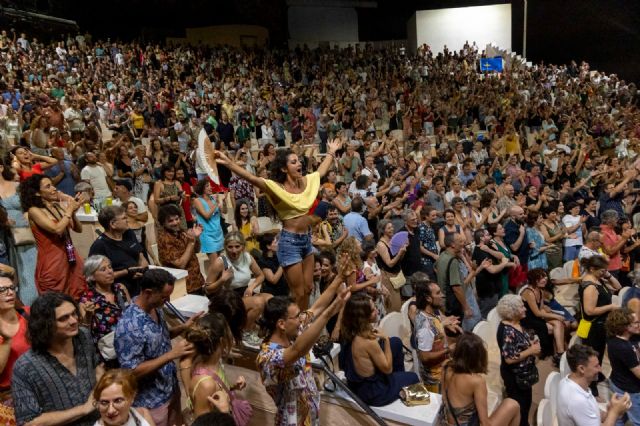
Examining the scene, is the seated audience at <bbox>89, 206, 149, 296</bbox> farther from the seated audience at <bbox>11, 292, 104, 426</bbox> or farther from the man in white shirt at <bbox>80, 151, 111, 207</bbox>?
the man in white shirt at <bbox>80, 151, 111, 207</bbox>

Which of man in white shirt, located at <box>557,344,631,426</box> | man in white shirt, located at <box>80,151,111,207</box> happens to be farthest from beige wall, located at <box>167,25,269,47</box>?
man in white shirt, located at <box>557,344,631,426</box>

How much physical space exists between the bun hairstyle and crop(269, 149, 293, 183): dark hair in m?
1.12

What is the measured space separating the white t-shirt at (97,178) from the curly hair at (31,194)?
276 cm

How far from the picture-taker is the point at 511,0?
24750 mm

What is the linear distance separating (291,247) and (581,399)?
1970 mm

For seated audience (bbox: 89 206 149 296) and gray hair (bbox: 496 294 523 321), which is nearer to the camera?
seated audience (bbox: 89 206 149 296)

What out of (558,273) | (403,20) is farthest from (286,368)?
(403,20)

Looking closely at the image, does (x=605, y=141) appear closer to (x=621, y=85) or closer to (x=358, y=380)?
(x=621, y=85)

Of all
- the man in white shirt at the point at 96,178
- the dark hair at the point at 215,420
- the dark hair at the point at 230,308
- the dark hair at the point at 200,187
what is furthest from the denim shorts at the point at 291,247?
the man in white shirt at the point at 96,178

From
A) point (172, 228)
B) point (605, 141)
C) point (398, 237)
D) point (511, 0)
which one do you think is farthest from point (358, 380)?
point (511, 0)

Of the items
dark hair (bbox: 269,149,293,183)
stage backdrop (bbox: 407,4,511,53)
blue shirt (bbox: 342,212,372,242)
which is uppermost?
stage backdrop (bbox: 407,4,511,53)

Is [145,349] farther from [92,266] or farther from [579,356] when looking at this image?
[579,356]

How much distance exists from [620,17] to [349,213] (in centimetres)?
1731

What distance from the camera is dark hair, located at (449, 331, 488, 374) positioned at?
10.7 ft
